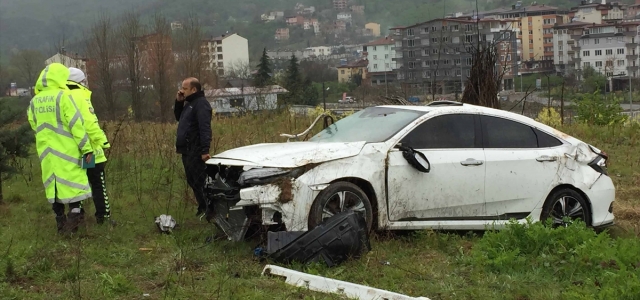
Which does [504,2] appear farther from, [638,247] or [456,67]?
[638,247]

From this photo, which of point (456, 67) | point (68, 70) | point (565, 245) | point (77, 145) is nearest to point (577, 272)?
point (565, 245)

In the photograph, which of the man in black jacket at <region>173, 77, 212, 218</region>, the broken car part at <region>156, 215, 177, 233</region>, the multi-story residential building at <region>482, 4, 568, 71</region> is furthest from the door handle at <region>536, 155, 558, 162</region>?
the multi-story residential building at <region>482, 4, 568, 71</region>

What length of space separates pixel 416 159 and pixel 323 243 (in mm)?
1486

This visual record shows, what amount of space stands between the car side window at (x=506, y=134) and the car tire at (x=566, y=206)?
593 mm

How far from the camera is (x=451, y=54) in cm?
2309

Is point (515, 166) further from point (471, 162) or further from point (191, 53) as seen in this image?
point (191, 53)

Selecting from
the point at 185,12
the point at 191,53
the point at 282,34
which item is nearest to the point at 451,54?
the point at 191,53

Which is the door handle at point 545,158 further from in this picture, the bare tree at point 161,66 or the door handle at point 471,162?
the bare tree at point 161,66

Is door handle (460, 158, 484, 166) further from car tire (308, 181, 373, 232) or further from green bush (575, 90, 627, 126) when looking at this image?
green bush (575, 90, 627, 126)

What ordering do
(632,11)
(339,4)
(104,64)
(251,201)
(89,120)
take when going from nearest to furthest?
(251,201), (89,120), (104,64), (632,11), (339,4)

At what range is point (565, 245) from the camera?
661cm

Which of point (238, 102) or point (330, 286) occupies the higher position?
point (238, 102)

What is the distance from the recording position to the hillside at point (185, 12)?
5655 inches

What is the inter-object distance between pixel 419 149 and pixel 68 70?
377 centimetres
